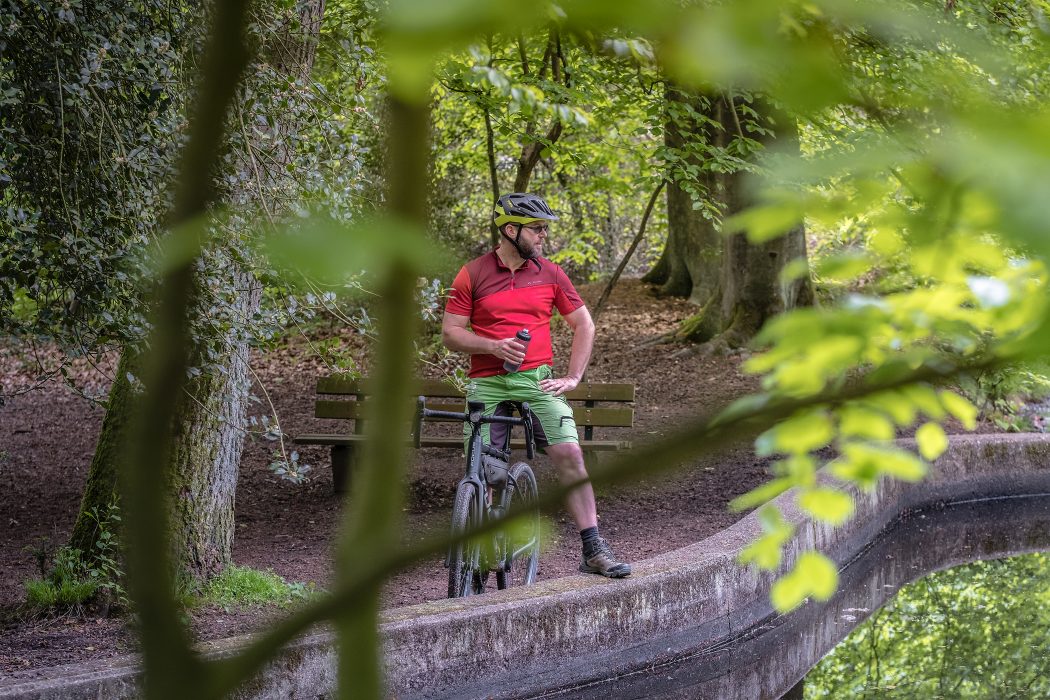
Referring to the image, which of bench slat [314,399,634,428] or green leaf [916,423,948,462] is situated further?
bench slat [314,399,634,428]

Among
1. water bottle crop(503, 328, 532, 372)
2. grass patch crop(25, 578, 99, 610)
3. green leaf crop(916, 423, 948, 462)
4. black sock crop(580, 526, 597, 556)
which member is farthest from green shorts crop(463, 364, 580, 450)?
green leaf crop(916, 423, 948, 462)

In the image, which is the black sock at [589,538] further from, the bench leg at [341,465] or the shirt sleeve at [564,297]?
the bench leg at [341,465]

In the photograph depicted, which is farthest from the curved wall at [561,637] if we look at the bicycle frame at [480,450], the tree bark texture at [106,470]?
the tree bark texture at [106,470]

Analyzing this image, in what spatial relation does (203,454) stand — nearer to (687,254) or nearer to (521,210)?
(521,210)

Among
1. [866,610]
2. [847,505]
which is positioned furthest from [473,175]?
[847,505]

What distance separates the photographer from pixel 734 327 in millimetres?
14234

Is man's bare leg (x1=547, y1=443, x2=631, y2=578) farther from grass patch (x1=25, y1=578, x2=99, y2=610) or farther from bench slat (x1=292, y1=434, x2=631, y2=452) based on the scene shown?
bench slat (x1=292, y1=434, x2=631, y2=452)

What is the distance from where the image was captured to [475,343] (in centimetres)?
537

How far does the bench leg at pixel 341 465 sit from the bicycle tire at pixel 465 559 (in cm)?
338

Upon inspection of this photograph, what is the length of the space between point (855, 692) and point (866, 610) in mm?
1590

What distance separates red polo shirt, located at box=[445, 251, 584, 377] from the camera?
555 cm

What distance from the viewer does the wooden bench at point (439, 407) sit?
347 inches

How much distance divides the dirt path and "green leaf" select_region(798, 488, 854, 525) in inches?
8.3

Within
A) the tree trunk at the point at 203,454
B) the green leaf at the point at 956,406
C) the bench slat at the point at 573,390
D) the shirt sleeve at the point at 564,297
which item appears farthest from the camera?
the bench slat at the point at 573,390
